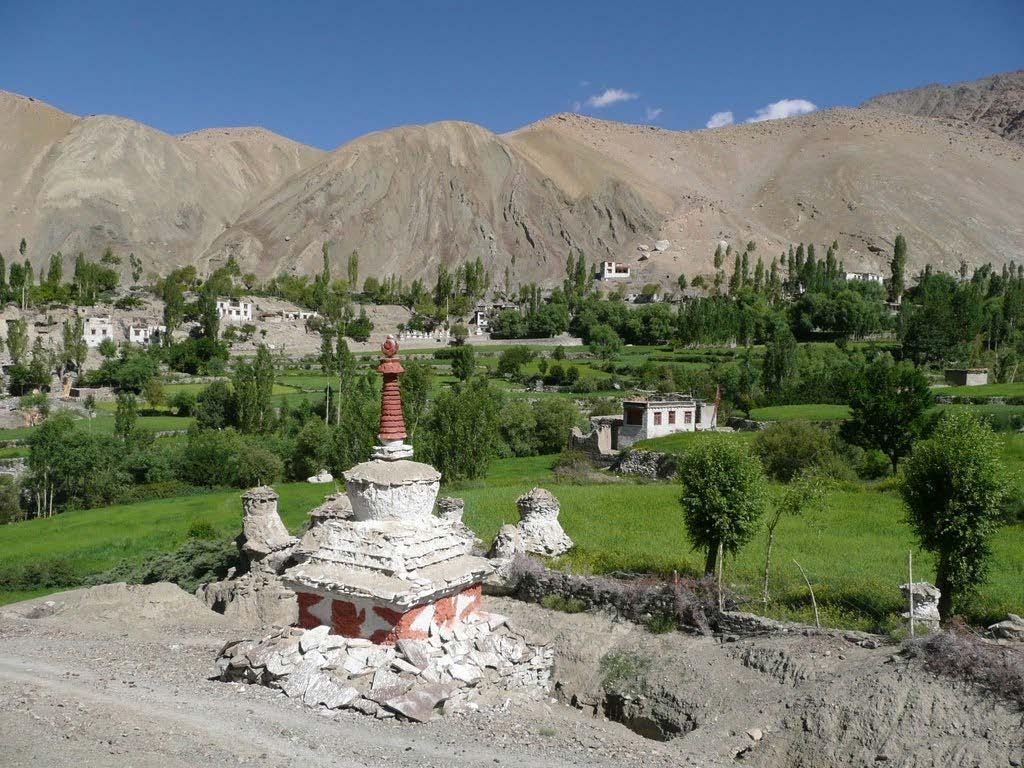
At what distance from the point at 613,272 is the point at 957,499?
159199mm

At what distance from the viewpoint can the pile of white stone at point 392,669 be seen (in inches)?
448

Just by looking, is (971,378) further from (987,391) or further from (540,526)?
(540,526)

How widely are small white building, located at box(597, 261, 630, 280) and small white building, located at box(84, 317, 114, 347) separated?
324ft

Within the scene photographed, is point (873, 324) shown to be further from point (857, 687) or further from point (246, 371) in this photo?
point (857, 687)

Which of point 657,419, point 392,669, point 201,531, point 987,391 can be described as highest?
point 987,391

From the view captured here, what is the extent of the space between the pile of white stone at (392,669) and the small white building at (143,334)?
4005 inches

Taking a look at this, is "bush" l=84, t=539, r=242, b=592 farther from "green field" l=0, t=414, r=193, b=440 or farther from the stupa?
"green field" l=0, t=414, r=193, b=440

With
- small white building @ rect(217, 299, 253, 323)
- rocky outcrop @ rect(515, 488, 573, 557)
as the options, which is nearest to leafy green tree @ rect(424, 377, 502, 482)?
rocky outcrop @ rect(515, 488, 573, 557)

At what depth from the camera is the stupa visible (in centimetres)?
1246

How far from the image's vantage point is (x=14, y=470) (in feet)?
157

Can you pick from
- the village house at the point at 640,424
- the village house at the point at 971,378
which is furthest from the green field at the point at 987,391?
the village house at the point at 640,424

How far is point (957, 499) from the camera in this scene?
15.3 meters

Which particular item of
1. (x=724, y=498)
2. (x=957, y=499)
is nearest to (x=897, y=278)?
(x=724, y=498)

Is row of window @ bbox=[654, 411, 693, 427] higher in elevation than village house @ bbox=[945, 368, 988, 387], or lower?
lower
